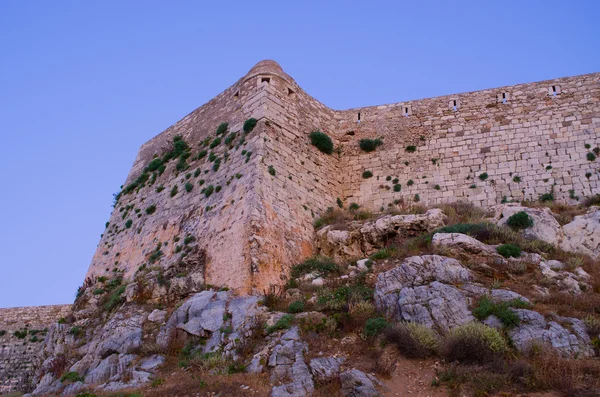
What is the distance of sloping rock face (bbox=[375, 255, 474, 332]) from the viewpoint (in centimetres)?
1306

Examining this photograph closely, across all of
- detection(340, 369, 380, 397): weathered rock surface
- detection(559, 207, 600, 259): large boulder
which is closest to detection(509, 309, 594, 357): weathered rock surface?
detection(340, 369, 380, 397): weathered rock surface

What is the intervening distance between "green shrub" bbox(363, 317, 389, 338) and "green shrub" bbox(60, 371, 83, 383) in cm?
689

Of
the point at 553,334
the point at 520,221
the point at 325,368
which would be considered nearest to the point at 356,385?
the point at 325,368

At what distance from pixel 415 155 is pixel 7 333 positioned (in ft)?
55.2

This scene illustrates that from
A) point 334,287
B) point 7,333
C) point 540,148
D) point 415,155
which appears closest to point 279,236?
point 334,287

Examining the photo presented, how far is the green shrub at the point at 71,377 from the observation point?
15711 mm

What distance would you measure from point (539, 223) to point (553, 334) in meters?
5.16

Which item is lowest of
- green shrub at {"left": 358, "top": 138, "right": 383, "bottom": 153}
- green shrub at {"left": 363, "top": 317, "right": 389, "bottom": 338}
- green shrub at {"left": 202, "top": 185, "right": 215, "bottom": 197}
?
green shrub at {"left": 363, "top": 317, "right": 389, "bottom": 338}

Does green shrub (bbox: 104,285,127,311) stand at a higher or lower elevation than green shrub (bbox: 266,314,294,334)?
higher

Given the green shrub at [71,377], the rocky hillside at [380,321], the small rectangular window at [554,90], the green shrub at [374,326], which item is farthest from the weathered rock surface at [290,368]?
the small rectangular window at [554,90]

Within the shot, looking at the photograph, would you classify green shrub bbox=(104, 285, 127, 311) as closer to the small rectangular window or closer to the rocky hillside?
the rocky hillside

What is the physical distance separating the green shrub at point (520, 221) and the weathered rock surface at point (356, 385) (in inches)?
269

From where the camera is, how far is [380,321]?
1330cm

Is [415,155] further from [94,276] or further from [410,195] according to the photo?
[94,276]
